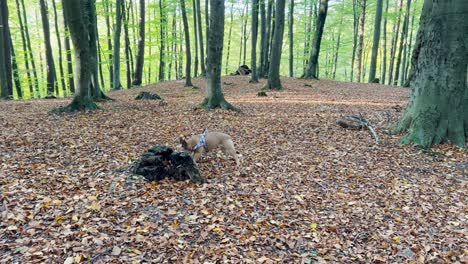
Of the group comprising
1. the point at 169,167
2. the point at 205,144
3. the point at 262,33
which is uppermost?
the point at 262,33

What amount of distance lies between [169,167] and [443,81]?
6243 millimetres

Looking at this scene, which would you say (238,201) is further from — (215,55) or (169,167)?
(215,55)

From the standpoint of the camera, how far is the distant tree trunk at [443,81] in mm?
6301

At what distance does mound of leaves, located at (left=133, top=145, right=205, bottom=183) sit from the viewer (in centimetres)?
482

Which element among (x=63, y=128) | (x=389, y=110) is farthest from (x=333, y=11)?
(x=63, y=128)

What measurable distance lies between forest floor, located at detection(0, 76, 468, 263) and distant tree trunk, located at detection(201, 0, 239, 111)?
2.31 metres

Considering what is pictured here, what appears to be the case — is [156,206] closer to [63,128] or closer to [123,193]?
[123,193]

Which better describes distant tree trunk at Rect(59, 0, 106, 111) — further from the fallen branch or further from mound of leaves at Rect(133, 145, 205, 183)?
the fallen branch

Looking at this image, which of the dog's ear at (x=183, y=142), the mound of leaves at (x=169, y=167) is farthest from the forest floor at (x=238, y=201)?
the dog's ear at (x=183, y=142)

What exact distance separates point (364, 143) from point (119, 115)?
6975 mm

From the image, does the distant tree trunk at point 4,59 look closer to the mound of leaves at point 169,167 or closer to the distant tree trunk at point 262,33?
the mound of leaves at point 169,167

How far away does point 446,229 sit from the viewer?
4031 millimetres

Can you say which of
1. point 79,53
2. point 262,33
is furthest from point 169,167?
point 262,33

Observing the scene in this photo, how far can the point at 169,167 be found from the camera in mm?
4855
